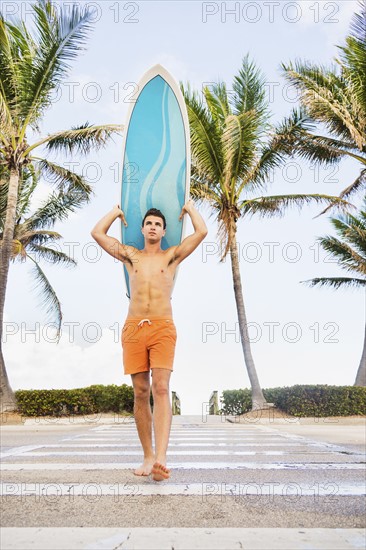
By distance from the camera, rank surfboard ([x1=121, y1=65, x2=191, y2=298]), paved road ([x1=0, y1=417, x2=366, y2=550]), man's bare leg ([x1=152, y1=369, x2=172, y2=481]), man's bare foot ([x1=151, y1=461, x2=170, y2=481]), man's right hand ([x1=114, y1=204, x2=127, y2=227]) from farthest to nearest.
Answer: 1. surfboard ([x1=121, y1=65, x2=191, y2=298])
2. man's right hand ([x1=114, y1=204, x2=127, y2=227])
3. man's bare leg ([x1=152, y1=369, x2=172, y2=481])
4. man's bare foot ([x1=151, y1=461, x2=170, y2=481])
5. paved road ([x1=0, y1=417, x2=366, y2=550])

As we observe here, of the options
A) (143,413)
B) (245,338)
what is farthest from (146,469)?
(245,338)

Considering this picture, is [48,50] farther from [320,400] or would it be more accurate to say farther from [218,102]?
[320,400]

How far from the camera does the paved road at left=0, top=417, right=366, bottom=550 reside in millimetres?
2477

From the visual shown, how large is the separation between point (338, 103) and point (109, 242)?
15.0 m

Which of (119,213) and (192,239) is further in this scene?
(119,213)

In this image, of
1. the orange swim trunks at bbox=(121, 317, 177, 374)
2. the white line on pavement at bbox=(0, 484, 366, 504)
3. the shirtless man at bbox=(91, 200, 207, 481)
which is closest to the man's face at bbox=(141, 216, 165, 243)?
the shirtless man at bbox=(91, 200, 207, 481)

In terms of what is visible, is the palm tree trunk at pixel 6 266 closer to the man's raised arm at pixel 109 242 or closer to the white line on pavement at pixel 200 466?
the white line on pavement at pixel 200 466

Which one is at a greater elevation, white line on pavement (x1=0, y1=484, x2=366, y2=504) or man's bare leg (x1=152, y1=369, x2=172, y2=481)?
man's bare leg (x1=152, y1=369, x2=172, y2=481)

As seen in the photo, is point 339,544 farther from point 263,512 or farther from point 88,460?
point 88,460

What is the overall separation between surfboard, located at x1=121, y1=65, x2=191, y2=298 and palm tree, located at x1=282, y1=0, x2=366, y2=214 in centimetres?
1289

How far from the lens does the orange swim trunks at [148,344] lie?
12.1 feet

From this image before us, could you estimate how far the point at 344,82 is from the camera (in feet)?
61.1

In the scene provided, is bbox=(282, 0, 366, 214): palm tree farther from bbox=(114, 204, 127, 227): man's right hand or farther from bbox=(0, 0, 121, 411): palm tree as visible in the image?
bbox=(114, 204, 127, 227): man's right hand

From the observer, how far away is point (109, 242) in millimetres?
3871
